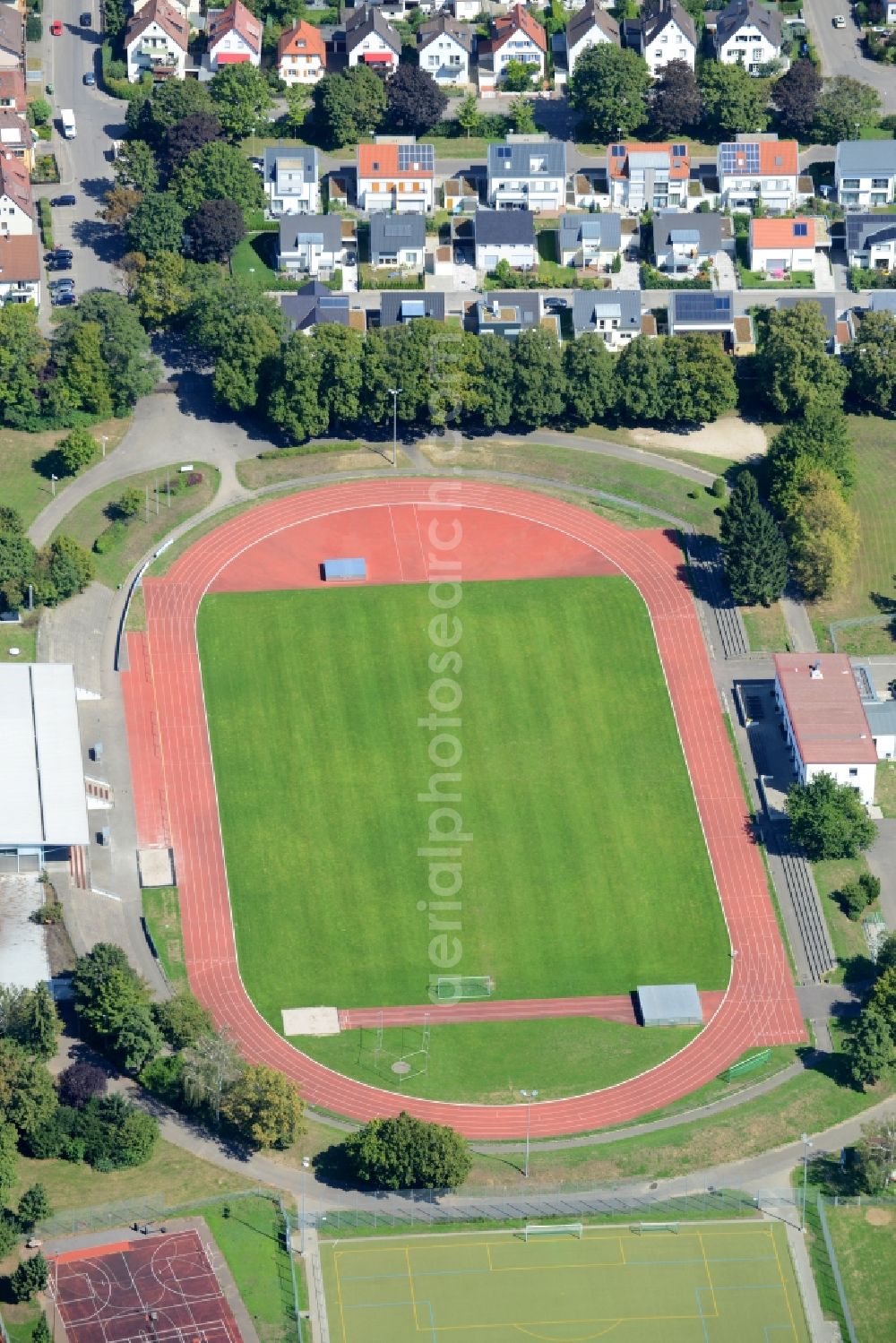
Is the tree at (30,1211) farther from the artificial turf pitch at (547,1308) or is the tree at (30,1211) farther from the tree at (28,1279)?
the artificial turf pitch at (547,1308)

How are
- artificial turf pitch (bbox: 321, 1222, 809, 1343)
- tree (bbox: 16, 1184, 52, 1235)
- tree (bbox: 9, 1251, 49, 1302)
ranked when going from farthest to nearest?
tree (bbox: 16, 1184, 52, 1235) < artificial turf pitch (bbox: 321, 1222, 809, 1343) < tree (bbox: 9, 1251, 49, 1302)

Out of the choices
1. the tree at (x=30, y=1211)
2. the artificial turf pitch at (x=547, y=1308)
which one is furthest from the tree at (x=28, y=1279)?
the artificial turf pitch at (x=547, y=1308)

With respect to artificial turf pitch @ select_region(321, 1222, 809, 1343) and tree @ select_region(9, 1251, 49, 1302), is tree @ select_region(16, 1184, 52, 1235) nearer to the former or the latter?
tree @ select_region(9, 1251, 49, 1302)

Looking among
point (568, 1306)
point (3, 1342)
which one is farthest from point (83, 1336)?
point (568, 1306)

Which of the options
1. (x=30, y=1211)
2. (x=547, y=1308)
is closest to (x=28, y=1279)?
(x=30, y=1211)

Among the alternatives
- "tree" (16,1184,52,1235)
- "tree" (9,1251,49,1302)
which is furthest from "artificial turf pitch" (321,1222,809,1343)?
"tree" (16,1184,52,1235)

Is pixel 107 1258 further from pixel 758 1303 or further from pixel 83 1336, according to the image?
pixel 758 1303

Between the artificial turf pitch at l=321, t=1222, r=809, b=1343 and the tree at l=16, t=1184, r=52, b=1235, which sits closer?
the artificial turf pitch at l=321, t=1222, r=809, b=1343

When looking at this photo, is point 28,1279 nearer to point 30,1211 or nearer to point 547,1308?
point 30,1211

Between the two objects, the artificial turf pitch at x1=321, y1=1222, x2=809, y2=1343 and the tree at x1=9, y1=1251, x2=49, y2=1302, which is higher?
the tree at x1=9, y1=1251, x2=49, y2=1302
